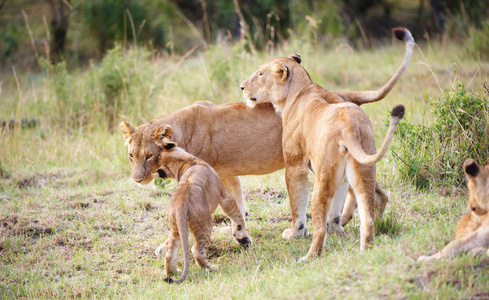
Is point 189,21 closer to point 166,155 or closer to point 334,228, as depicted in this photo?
point 166,155

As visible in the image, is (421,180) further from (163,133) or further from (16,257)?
(16,257)

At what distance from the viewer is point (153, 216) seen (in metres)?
6.48

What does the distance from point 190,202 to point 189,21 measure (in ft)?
41.7

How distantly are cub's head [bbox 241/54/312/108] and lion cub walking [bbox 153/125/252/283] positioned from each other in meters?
0.96

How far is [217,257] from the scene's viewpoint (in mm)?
5414

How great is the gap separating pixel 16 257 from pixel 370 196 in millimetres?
3511

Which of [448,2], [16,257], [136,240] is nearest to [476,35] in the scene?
[448,2]

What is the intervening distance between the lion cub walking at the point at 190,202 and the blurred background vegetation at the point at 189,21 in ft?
31.7

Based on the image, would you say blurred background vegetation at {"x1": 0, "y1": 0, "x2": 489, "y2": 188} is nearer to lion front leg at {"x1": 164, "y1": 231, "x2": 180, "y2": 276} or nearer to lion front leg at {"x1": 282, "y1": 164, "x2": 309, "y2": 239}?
lion front leg at {"x1": 282, "y1": 164, "x2": 309, "y2": 239}

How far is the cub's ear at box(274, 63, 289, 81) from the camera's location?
5.64 m

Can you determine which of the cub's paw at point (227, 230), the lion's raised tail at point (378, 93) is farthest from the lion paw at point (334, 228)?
the lion's raised tail at point (378, 93)

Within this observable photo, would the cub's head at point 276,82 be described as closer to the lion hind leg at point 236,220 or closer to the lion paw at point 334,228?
the lion hind leg at point 236,220

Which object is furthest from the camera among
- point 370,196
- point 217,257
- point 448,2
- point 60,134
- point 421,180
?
point 448,2

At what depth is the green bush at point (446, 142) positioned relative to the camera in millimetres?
6105
